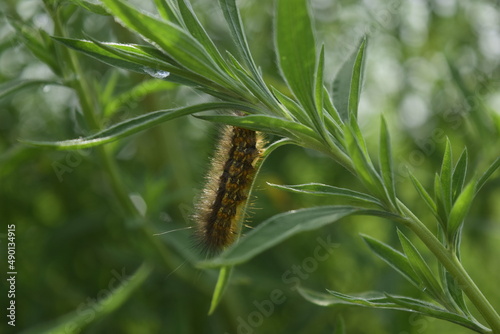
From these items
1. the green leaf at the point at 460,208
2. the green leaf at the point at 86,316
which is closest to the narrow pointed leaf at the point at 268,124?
the green leaf at the point at 460,208

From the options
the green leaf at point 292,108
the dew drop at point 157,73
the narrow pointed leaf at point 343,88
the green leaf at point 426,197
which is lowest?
the green leaf at point 426,197

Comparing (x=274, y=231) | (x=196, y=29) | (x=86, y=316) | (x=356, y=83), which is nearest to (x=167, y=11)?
(x=196, y=29)

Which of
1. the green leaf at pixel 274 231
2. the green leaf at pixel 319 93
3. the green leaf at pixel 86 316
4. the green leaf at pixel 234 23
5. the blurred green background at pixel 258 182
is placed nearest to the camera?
the green leaf at pixel 274 231

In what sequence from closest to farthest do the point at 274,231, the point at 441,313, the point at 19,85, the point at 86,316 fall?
the point at 274,231, the point at 441,313, the point at 19,85, the point at 86,316

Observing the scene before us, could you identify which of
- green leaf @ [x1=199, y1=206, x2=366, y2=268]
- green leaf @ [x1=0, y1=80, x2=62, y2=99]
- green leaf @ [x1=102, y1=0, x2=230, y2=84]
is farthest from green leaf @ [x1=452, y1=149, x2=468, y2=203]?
green leaf @ [x1=0, y1=80, x2=62, y2=99]

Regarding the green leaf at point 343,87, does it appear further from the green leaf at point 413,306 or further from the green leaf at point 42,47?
the green leaf at point 42,47

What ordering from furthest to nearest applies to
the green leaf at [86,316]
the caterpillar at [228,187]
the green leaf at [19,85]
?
the green leaf at [86,316], the green leaf at [19,85], the caterpillar at [228,187]

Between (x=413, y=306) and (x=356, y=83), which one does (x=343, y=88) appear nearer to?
(x=356, y=83)
